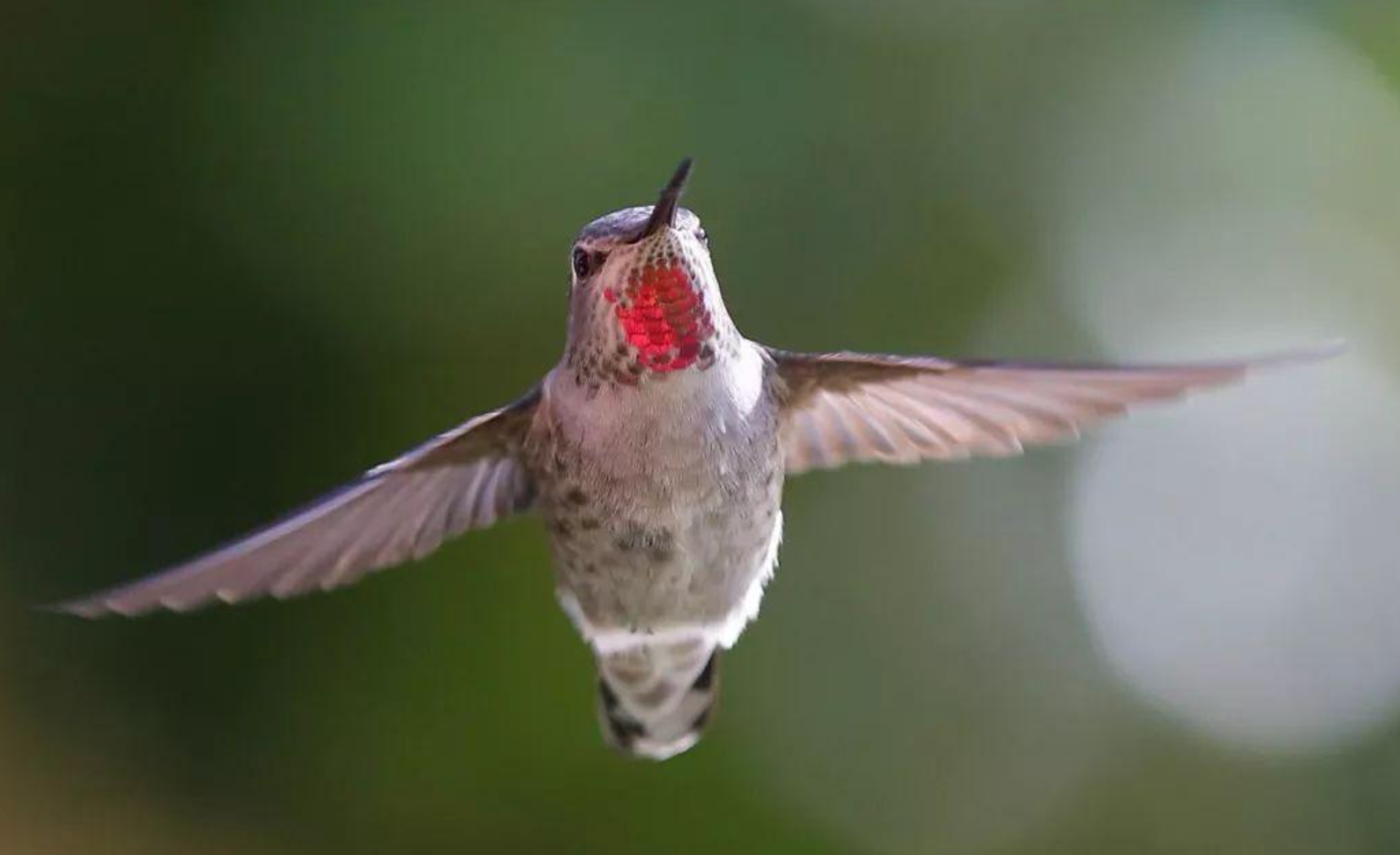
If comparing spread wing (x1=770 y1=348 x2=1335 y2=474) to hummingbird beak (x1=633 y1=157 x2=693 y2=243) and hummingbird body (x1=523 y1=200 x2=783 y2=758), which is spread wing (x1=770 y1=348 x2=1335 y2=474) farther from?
hummingbird beak (x1=633 y1=157 x2=693 y2=243)

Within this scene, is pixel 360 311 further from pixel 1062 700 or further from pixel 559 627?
pixel 1062 700

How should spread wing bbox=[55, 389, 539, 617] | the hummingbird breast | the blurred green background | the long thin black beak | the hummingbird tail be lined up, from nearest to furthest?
the long thin black beak, spread wing bbox=[55, 389, 539, 617], the hummingbird breast, the hummingbird tail, the blurred green background

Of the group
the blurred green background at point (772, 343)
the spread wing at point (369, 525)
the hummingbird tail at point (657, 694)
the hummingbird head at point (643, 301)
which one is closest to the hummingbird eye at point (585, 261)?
the hummingbird head at point (643, 301)

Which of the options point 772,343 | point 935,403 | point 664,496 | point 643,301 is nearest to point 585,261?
point 643,301

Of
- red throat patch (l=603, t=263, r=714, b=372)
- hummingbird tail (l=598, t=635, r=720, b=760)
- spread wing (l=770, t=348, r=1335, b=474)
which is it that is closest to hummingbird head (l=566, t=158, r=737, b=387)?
red throat patch (l=603, t=263, r=714, b=372)

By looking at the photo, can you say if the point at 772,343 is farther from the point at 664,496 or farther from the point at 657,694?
the point at 664,496
